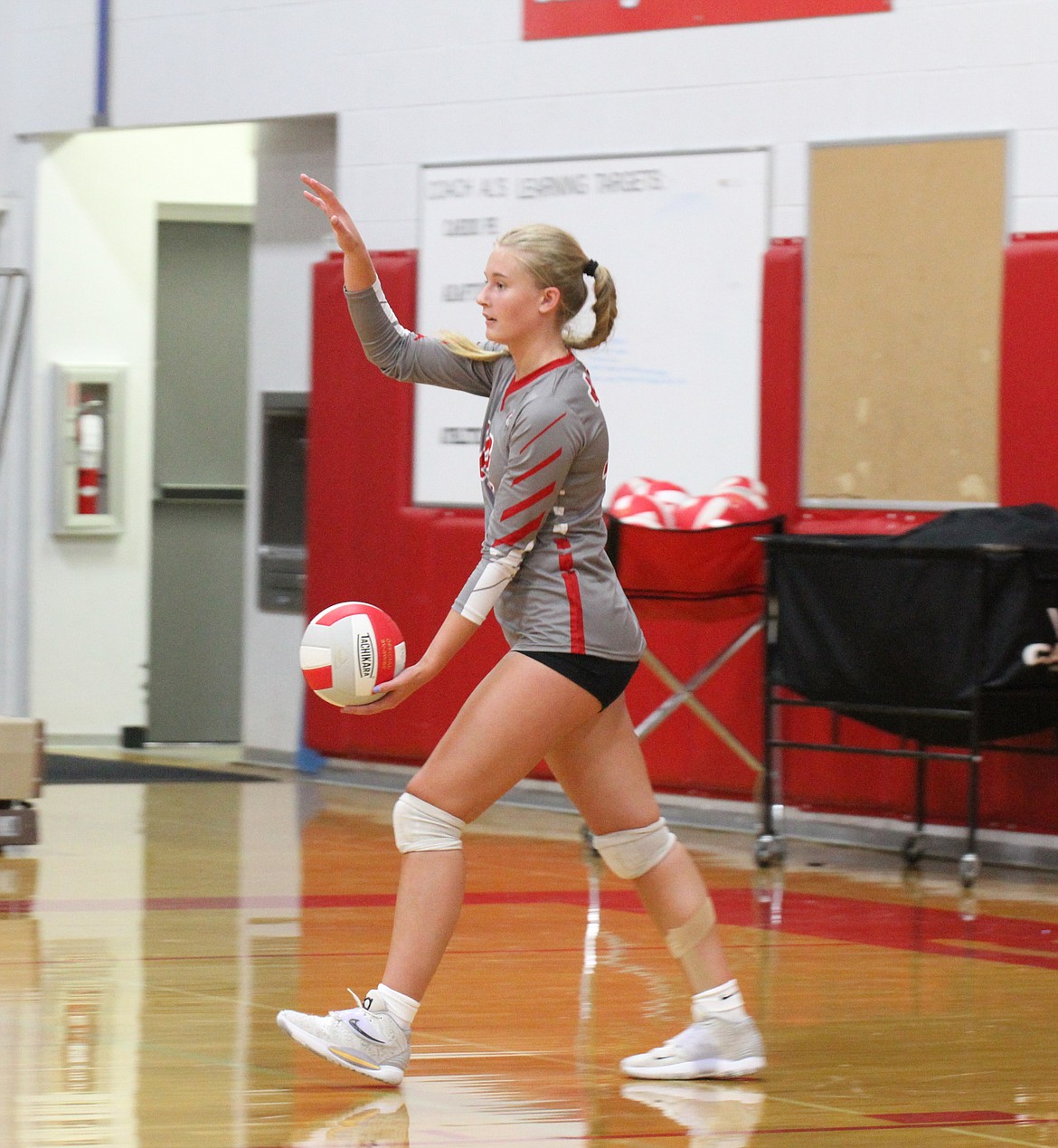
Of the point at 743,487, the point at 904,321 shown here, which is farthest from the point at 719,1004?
the point at 904,321

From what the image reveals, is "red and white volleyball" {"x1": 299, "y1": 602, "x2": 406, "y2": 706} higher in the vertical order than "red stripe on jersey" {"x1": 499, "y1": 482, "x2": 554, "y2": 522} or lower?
lower

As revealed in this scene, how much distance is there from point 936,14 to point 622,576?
8.08ft

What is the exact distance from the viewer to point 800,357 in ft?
27.7

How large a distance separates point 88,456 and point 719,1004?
25.5ft

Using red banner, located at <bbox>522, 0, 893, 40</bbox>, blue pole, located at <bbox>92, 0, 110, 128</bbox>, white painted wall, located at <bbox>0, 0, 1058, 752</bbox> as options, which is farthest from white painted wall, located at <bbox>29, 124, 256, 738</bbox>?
red banner, located at <bbox>522, 0, 893, 40</bbox>

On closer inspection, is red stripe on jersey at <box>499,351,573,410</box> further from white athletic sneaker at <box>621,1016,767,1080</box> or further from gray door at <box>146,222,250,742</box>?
gray door at <box>146,222,250,742</box>

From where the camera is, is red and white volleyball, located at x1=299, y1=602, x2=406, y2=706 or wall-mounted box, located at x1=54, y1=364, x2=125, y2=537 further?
wall-mounted box, located at x1=54, y1=364, x2=125, y2=537

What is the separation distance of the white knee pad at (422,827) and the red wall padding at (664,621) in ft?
13.6

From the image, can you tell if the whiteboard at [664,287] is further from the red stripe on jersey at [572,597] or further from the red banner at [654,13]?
the red stripe on jersey at [572,597]

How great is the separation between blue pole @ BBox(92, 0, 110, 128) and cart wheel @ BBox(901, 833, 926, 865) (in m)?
5.92

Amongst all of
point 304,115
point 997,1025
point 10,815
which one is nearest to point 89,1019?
point 997,1025

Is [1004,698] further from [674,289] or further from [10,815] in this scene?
[10,815]

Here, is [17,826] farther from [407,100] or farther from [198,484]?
[198,484]

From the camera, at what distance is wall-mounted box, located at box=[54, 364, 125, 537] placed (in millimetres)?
11398
